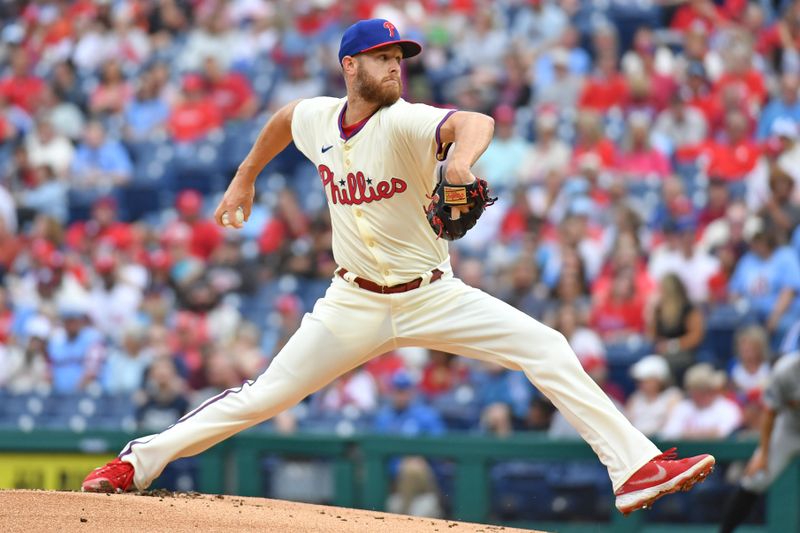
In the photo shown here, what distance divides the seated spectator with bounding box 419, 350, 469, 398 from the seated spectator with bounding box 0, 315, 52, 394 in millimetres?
3562

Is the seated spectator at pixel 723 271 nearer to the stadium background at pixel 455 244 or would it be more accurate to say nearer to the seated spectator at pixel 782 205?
the stadium background at pixel 455 244

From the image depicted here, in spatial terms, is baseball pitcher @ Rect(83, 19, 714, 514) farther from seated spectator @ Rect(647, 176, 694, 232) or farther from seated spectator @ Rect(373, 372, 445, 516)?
seated spectator @ Rect(647, 176, 694, 232)

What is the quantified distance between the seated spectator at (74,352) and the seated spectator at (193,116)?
3.04 meters

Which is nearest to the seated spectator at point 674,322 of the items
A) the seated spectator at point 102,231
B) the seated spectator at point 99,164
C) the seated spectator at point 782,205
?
the seated spectator at point 782,205

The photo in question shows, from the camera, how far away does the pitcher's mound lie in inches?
198

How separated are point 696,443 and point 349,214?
351 centimetres

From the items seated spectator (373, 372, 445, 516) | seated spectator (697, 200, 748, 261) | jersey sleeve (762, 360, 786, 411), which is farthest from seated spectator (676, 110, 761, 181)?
jersey sleeve (762, 360, 786, 411)

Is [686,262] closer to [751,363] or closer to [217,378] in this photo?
[751,363]

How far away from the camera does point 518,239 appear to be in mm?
10961

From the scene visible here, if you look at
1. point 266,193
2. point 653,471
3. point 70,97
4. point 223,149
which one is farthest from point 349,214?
point 70,97

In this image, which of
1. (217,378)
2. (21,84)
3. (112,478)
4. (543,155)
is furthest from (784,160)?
(21,84)

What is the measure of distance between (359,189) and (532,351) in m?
0.93

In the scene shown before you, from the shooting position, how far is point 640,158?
448 inches

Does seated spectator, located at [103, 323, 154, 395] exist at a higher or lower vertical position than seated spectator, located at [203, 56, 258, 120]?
lower
